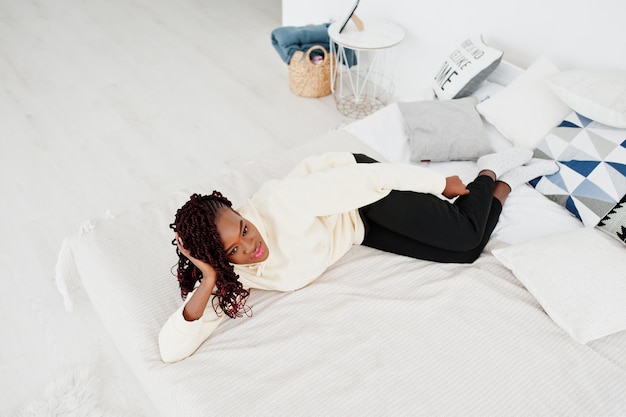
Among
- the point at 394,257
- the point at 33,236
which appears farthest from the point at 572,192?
the point at 33,236

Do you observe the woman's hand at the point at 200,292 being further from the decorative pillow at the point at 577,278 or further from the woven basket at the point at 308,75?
the woven basket at the point at 308,75

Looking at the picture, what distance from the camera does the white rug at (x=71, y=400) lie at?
4.98 ft

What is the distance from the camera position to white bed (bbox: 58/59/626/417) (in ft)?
3.89

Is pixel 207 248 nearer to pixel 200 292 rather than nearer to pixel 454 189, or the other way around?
pixel 200 292

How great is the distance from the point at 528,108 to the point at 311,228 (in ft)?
3.34

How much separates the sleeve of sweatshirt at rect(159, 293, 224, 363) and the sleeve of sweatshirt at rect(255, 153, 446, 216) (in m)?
0.38

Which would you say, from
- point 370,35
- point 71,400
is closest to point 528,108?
point 370,35

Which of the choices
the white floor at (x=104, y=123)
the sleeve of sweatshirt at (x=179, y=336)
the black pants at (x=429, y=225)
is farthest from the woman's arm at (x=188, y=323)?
the black pants at (x=429, y=225)

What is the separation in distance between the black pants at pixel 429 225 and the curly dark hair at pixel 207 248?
0.47 m

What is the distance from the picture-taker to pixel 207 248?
3.89 feet

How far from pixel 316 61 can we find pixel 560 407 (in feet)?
7.05

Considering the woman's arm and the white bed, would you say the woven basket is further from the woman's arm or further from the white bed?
the woman's arm

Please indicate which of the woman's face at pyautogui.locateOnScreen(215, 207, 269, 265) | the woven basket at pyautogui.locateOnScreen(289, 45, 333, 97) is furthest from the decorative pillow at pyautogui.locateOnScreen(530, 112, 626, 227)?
the woven basket at pyautogui.locateOnScreen(289, 45, 333, 97)

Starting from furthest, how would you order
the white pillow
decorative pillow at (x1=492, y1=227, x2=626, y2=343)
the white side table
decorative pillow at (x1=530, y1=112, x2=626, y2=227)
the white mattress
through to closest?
the white side table, the white pillow, decorative pillow at (x1=530, y1=112, x2=626, y2=227), decorative pillow at (x1=492, y1=227, x2=626, y2=343), the white mattress
